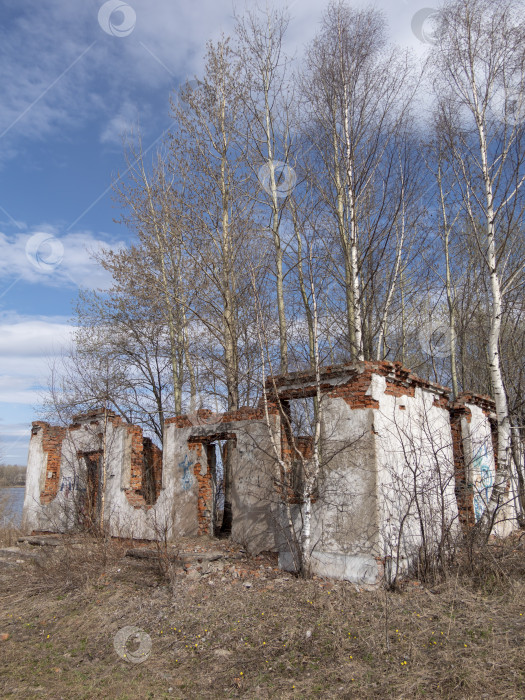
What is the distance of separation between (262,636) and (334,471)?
2850mm

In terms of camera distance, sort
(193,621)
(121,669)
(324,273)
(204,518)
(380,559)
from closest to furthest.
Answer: (121,669) < (193,621) < (380,559) < (204,518) < (324,273)

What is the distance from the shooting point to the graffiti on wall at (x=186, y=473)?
1117 centimetres

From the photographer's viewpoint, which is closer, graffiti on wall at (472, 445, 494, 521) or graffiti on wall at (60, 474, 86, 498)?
graffiti on wall at (472, 445, 494, 521)

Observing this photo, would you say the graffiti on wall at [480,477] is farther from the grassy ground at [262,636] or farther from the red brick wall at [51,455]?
the red brick wall at [51,455]

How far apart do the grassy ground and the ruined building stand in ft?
2.46

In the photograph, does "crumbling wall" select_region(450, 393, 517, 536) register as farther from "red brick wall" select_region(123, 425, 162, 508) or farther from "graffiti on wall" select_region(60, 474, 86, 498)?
"graffiti on wall" select_region(60, 474, 86, 498)

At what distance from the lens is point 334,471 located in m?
8.16

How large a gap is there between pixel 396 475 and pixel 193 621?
362cm

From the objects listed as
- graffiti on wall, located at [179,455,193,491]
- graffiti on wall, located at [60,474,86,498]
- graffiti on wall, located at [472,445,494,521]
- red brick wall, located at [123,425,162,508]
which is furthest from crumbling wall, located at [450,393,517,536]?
graffiti on wall, located at [60,474,86,498]

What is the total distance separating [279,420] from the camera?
363 inches

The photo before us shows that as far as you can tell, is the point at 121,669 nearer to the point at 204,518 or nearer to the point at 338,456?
the point at 338,456

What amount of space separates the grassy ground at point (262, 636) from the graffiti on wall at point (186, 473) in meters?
2.72

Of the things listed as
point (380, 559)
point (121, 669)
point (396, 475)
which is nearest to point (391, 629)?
point (380, 559)

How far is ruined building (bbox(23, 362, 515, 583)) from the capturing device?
25.5ft
